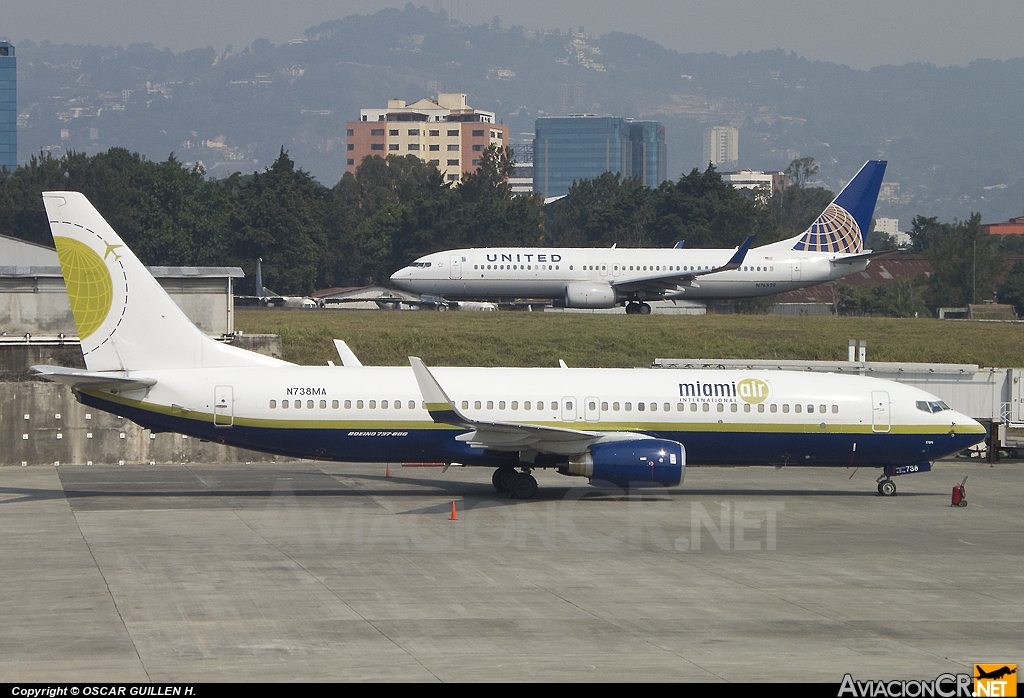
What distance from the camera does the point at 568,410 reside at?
3086 cm

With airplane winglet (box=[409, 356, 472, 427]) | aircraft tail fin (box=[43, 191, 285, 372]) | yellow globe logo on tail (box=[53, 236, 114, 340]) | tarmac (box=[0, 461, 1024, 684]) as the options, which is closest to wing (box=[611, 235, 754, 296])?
tarmac (box=[0, 461, 1024, 684])

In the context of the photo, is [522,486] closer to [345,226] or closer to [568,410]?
[568,410]

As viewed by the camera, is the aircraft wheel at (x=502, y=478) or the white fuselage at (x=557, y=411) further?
the aircraft wheel at (x=502, y=478)

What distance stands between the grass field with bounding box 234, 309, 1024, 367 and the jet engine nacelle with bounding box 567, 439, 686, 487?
18.7m

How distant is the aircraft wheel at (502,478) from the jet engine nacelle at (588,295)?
2927 centimetres

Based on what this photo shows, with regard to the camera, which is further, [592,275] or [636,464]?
[592,275]

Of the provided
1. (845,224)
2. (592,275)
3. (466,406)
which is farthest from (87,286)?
(845,224)

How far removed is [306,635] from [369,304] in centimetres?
6759

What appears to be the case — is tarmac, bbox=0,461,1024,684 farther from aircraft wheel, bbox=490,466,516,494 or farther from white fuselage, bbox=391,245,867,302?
white fuselage, bbox=391,245,867,302

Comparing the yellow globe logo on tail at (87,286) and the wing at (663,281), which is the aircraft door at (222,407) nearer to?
the yellow globe logo on tail at (87,286)

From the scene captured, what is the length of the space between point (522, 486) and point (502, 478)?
0.65m

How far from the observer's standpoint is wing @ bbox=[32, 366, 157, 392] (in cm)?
2756

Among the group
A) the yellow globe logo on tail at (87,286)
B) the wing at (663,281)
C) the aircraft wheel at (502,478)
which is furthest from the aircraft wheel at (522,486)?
the wing at (663,281)

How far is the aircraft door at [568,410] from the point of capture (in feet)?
101
